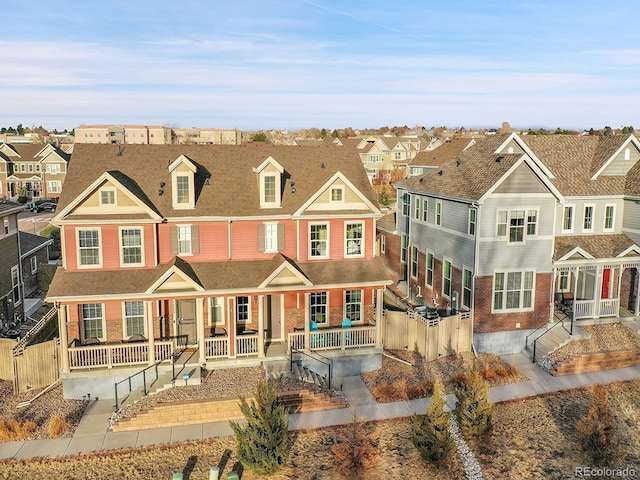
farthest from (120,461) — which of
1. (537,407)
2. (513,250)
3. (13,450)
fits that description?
(513,250)

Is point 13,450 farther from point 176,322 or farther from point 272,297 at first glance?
point 272,297

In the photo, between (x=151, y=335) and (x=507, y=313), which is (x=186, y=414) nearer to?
(x=151, y=335)

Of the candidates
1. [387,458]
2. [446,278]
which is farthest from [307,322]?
[446,278]

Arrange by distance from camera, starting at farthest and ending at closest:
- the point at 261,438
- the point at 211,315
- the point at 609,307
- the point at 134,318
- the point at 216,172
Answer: the point at 609,307, the point at 216,172, the point at 211,315, the point at 134,318, the point at 261,438

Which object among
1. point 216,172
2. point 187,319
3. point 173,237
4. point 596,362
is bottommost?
point 596,362

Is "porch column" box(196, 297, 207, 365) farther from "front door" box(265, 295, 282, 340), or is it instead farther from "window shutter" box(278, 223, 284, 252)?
"window shutter" box(278, 223, 284, 252)

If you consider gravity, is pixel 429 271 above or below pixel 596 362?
above

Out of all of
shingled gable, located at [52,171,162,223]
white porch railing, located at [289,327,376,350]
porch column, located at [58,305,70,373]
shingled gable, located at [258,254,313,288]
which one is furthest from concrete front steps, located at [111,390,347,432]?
shingled gable, located at [52,171,162,223]
